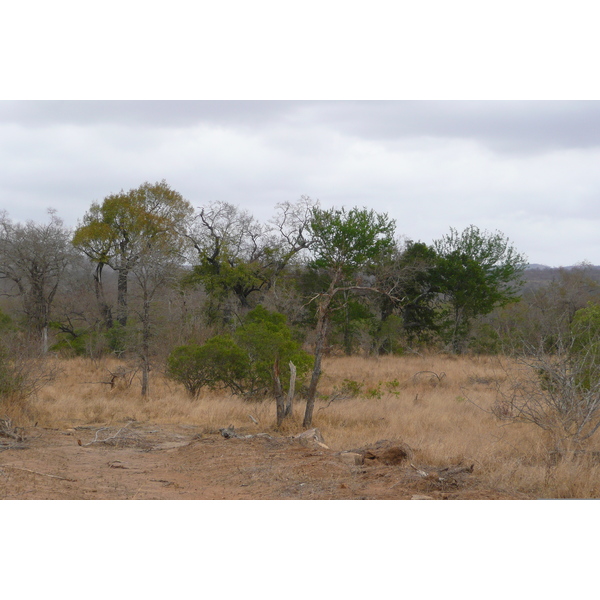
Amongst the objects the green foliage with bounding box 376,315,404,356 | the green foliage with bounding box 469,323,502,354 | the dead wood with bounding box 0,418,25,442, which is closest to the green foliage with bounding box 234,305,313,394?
the dead wood with bounding box 0,418,25,442

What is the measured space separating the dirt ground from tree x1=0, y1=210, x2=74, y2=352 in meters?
19.3

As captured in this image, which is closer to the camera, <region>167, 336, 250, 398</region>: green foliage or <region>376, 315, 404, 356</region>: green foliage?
<region>167, 336, 250, 398</region>: green foliage

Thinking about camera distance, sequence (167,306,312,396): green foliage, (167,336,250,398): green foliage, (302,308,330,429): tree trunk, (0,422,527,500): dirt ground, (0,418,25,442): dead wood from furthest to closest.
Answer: (167,336,250,398): green foliage → (167,306,312,396): green foliage → (302,308,330,429): tree trunk → (0,418,25,442): dead wood → (0,422,527,500): dirt ground

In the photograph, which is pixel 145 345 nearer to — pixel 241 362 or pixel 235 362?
pixel 235 362

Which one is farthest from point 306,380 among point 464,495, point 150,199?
point 150,199

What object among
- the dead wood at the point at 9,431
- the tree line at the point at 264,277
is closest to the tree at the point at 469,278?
the tree line at the point at 264,277

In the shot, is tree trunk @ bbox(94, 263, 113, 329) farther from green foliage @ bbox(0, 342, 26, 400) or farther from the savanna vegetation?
green foliage @ bbox(0, 342, 26, 400)

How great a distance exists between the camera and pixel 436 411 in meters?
14.2

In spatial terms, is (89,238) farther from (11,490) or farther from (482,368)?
(11,490)

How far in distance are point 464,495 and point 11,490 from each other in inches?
211

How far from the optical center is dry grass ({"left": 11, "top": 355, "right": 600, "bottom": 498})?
7.77 m

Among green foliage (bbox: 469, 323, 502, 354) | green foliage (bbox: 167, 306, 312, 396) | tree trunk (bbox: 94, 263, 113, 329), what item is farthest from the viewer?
tree trunk (bbox: 94, 263, 113, 329)

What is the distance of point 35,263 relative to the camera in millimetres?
28812

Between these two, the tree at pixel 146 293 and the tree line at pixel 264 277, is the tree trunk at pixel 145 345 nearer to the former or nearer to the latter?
the tree at pixel 146 293
